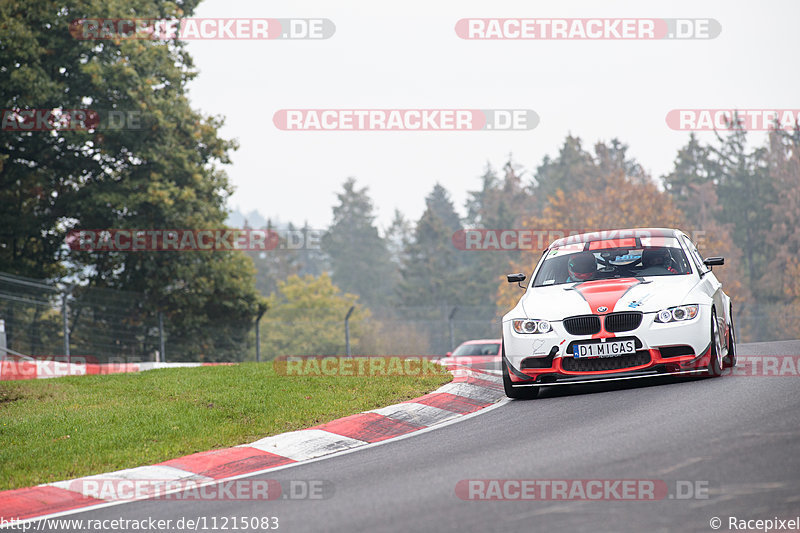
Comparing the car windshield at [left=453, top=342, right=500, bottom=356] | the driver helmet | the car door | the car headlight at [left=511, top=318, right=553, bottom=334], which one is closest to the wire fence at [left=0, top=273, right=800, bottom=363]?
the car windshield at [left=453, top=342, right=500, bottom=356]

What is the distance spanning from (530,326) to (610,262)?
5.83 ft

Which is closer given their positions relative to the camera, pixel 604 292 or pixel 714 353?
pixel 714 353

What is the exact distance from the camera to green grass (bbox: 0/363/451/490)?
8117 mm

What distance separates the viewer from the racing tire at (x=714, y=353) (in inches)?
352

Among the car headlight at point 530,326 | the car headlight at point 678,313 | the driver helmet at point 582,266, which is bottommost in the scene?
the car headlight at point 530,326

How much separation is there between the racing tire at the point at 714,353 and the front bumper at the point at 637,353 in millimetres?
141

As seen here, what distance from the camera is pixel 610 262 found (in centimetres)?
1030

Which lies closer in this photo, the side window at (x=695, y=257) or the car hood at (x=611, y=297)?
the car hood at (x=611, y=297)

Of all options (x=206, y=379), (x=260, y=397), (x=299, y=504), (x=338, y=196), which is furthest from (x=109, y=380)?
(x=338, y=196)

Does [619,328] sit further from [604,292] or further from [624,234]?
[624,234]

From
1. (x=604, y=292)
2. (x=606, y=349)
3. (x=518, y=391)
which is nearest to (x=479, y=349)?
(x=518, y=391)

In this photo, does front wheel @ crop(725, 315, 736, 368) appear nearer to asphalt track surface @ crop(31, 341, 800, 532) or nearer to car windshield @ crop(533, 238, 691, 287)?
car windshield @ crop(533, 238, 691, 287)

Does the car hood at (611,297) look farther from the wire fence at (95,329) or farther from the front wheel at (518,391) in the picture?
the wire fence at (95,329)

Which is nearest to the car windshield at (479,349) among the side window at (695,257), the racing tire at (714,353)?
the side window at (695,257)
